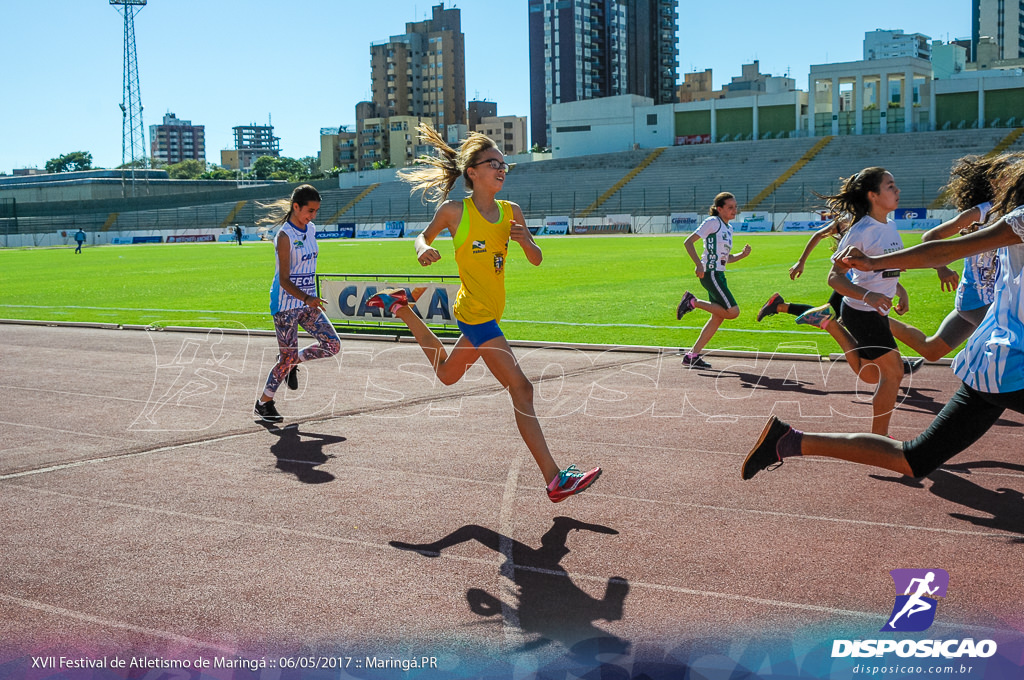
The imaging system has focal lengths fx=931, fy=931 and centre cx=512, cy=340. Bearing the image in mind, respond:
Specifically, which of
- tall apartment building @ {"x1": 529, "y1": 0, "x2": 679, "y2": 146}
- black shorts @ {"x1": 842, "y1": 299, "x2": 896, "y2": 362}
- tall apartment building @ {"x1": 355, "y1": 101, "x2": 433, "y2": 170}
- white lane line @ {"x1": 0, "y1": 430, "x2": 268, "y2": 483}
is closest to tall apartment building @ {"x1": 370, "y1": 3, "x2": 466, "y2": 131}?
tall apartment building @ {"x1": 355, "y1": 101, "x2": 433, "y2": 170}

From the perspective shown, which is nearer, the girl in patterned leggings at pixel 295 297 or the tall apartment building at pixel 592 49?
the girl in patterned leggings at pixel 295 297

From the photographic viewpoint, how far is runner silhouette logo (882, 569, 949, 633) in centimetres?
386

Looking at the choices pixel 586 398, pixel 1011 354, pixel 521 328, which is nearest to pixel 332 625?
pixel 1011 354

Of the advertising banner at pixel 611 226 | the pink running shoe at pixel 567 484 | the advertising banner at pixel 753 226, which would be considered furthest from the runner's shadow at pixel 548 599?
the advertising banner at pixel 611 226

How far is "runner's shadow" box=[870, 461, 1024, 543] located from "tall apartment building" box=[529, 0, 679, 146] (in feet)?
518

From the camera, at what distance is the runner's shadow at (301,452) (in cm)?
646

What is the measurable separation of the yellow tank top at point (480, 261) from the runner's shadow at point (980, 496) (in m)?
2.82

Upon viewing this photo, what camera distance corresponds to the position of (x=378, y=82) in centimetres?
17112

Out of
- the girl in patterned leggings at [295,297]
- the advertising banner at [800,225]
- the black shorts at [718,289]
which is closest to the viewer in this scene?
the girl in patterned leggings at [295,297]

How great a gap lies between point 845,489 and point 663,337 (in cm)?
765

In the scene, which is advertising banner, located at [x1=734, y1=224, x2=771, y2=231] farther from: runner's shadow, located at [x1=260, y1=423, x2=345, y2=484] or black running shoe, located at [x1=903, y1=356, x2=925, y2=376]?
runner's shadow, located at [x1=260, y1=423, x2=345, y2=484]

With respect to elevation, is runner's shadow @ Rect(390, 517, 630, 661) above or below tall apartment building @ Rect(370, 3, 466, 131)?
below

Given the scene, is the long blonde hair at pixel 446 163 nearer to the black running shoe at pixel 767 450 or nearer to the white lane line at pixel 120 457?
the black running shoe at pixel 767 450

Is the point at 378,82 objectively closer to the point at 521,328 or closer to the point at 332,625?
the point at 521,328
